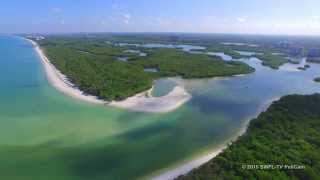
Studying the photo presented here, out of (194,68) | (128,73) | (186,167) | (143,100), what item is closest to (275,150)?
(186,167)

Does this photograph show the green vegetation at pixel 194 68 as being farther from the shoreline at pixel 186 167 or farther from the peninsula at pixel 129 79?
the shoreline at pixel 186 167

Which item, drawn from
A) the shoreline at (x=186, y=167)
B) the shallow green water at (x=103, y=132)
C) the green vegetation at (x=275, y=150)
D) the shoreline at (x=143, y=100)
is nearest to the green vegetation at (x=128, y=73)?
the shoreline at (x=143, y=100)

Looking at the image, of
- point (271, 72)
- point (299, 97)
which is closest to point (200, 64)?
point (271, 72)

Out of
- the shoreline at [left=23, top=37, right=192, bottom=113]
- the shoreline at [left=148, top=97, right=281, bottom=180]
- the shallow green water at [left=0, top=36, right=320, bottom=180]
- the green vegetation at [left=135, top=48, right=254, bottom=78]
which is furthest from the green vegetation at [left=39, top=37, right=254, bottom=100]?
the shoreline at [left=148, top=97, right=281, bottom=180]

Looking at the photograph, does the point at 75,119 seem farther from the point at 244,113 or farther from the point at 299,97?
the point at 299,97

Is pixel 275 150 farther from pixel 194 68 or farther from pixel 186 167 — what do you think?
pixel 194 68

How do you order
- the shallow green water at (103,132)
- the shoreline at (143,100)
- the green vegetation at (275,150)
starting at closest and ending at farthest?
the green vegetation at (275,150) → the shallow green water at (103,132) → the shoreline at (143,100)
